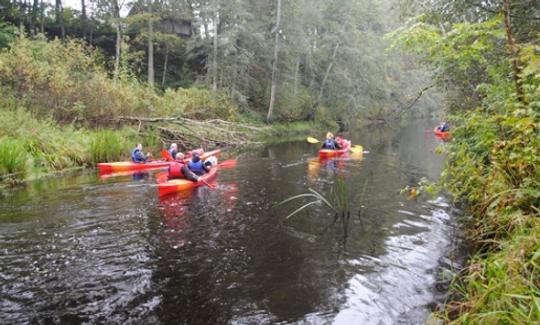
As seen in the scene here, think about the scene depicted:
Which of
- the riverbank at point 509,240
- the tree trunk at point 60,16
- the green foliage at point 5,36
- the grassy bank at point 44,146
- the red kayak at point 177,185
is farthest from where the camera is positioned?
the tree trunk at point 60,16

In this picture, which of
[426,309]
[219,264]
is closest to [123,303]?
[219,264]

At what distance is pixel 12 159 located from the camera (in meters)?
10.7

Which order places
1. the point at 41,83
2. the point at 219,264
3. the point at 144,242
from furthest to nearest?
the point at 41,83 < the point at 144,242 < the point at 219,264

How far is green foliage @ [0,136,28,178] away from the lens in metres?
10.4

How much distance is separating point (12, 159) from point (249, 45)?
19275 mm

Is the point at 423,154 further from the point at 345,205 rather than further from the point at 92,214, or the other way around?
the point at 92,214

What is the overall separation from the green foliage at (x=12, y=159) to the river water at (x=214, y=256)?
39.1 inches

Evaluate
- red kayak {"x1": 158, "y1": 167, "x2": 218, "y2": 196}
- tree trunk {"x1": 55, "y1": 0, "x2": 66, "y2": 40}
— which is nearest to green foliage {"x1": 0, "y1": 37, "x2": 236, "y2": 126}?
red kayak {"x1": 158, "y1": 167, "x2": 218, "y2": 196}

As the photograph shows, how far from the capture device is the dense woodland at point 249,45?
81.1ft

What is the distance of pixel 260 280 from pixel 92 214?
448cm

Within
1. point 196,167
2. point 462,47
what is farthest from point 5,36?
point 462,47

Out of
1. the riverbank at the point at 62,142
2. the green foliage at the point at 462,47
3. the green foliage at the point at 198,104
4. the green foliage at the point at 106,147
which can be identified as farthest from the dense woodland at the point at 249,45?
the green foliage at the point at 462,47

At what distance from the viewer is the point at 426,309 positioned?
4664mm

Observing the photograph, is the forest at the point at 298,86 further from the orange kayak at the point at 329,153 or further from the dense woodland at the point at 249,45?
the orange kayak at the point at 329,153
